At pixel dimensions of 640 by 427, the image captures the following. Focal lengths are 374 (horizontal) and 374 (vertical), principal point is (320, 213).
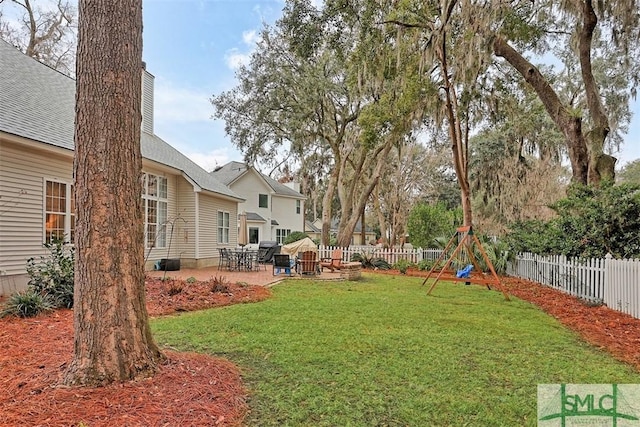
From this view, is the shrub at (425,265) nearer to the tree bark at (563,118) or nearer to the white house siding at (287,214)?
the tree bark at (563,118)

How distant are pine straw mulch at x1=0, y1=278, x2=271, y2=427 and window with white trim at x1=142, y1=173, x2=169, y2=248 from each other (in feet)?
27.2

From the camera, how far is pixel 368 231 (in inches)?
1969

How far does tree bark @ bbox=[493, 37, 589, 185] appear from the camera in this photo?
10828 millimetres

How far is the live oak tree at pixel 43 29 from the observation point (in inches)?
709

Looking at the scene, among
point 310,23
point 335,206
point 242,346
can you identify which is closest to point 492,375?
point 242,346

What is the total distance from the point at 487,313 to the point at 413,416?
4.52m

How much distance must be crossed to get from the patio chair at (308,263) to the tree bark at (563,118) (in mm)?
8045

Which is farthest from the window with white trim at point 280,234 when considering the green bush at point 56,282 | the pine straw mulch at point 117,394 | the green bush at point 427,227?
the pine straw mulch at point 117,394

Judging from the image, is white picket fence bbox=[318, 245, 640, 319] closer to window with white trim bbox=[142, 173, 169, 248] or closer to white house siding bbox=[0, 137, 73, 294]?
white house siding bbox=[0, 137, 73, 294]

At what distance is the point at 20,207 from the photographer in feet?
24.7

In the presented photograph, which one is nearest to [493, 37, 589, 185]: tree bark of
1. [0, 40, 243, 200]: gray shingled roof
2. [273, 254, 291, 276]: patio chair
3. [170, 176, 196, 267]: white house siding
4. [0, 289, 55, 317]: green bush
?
[273, 254, 291, 276]: patio chair

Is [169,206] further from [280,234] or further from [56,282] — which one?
[280,234]

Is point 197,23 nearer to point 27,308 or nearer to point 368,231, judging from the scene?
point 27,308

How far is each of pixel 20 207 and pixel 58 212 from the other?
1.00m
